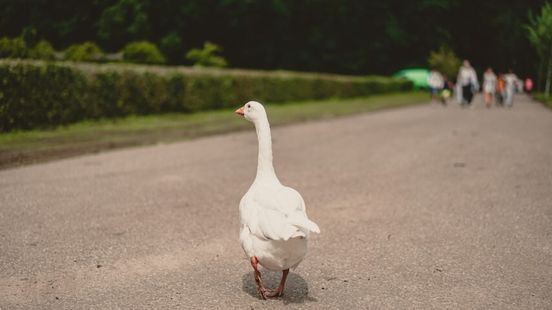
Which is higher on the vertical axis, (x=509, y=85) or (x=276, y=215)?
(x=276, y=215)

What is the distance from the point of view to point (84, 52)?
18766mm

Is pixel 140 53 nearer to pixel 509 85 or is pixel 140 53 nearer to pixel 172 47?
pixel 172 47

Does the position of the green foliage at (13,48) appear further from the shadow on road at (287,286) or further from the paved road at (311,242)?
the shadow on road at (287,286)

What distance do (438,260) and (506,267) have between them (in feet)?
1.84

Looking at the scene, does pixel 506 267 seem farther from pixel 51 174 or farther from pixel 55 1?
pixel 55 1

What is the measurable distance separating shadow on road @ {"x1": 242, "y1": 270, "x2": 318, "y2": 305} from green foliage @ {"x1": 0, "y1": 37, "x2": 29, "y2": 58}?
40.1 feet

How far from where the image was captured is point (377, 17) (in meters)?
70.4

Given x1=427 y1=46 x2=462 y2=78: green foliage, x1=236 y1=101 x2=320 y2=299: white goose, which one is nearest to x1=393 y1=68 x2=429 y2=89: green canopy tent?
x1=427 y1=46 x2=462 y2=78: green foliage

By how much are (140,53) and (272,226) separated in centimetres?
2166

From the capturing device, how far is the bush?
902 inches

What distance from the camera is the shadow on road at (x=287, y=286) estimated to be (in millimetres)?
4262

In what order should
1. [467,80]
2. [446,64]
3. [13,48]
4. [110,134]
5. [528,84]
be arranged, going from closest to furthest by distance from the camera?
[110,134], [13,48], [467,80], [528,84], [446,64]

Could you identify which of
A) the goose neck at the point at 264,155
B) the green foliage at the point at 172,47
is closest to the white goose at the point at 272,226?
the goose neck at the point at 264,155

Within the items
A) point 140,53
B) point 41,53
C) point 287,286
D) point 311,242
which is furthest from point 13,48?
point 287,286
